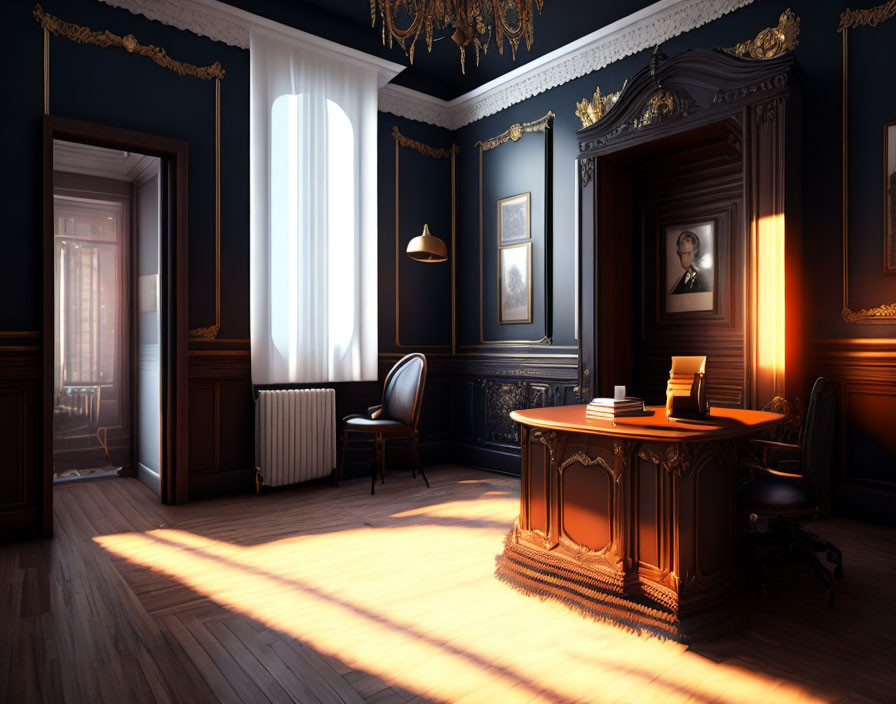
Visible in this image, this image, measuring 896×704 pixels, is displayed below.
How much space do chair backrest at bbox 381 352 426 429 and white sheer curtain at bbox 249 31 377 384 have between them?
255 millimetres

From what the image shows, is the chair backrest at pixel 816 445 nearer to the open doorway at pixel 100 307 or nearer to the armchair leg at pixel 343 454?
the armchair leg at pixel 343 454

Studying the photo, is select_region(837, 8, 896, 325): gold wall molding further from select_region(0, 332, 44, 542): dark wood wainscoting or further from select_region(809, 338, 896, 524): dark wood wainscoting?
Answer: select_region(0, 332, 44, 542): dark wood wainscoting

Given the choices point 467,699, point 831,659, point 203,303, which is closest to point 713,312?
point 831,659

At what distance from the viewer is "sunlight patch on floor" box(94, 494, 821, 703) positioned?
200cm

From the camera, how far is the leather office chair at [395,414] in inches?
191

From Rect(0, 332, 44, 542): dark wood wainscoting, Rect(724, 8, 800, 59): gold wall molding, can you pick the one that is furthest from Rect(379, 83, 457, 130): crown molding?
Rect(0, 332, 44, 542): dark wood wainscoting

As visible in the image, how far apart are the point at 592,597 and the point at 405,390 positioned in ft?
9.00

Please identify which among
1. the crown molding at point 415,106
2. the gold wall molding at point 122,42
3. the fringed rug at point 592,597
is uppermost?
the crown molding at point 415,106

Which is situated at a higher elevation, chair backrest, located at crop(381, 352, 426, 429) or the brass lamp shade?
the brass lamp shade

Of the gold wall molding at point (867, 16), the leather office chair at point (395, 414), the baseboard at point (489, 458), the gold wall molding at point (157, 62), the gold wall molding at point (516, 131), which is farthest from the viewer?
the baseboard at point (489, 458)

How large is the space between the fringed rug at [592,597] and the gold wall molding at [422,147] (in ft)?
13.4

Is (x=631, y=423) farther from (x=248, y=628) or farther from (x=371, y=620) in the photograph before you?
(x=248, y=628)

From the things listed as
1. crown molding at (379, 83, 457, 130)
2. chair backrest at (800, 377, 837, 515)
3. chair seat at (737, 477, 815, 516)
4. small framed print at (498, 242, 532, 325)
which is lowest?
chair seat at (737, 477, 815, 516)

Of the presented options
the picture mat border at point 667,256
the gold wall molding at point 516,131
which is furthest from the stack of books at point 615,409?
the gold wall molding at point 516,131
